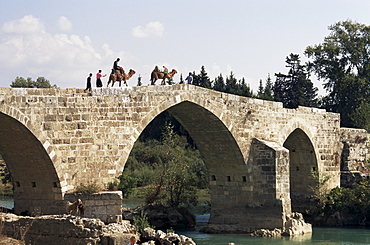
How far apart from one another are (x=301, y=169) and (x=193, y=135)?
7131 millimetres

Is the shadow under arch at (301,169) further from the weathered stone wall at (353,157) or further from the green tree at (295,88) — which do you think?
the green tree at (295,88)

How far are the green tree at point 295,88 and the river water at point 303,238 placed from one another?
842 inches

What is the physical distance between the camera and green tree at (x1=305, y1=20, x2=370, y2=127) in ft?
133

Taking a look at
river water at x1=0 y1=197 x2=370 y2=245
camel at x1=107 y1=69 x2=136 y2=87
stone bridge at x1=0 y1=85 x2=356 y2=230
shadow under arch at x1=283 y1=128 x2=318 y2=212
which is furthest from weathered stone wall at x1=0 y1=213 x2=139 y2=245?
shadow under arch at x1=283 y1=128 x2=318 y2=212

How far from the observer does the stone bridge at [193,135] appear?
15.4m

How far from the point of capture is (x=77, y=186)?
1577 centimetres

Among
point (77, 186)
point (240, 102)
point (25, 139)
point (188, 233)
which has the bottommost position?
point (188, 233)

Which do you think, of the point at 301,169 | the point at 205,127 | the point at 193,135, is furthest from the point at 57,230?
the point at 301,169

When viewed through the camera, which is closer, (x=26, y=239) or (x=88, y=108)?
(x=26, y=239)

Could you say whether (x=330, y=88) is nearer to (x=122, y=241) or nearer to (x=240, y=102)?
(x=240, y=102)

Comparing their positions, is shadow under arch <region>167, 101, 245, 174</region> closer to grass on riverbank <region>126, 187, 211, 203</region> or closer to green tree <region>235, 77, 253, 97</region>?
grass on riverbank <region>126, 187, 211, 203</region>

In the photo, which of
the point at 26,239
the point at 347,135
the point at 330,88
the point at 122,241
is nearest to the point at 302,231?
the point at 347,135

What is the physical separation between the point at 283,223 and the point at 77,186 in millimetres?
8370

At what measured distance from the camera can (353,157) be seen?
93.7 ft
